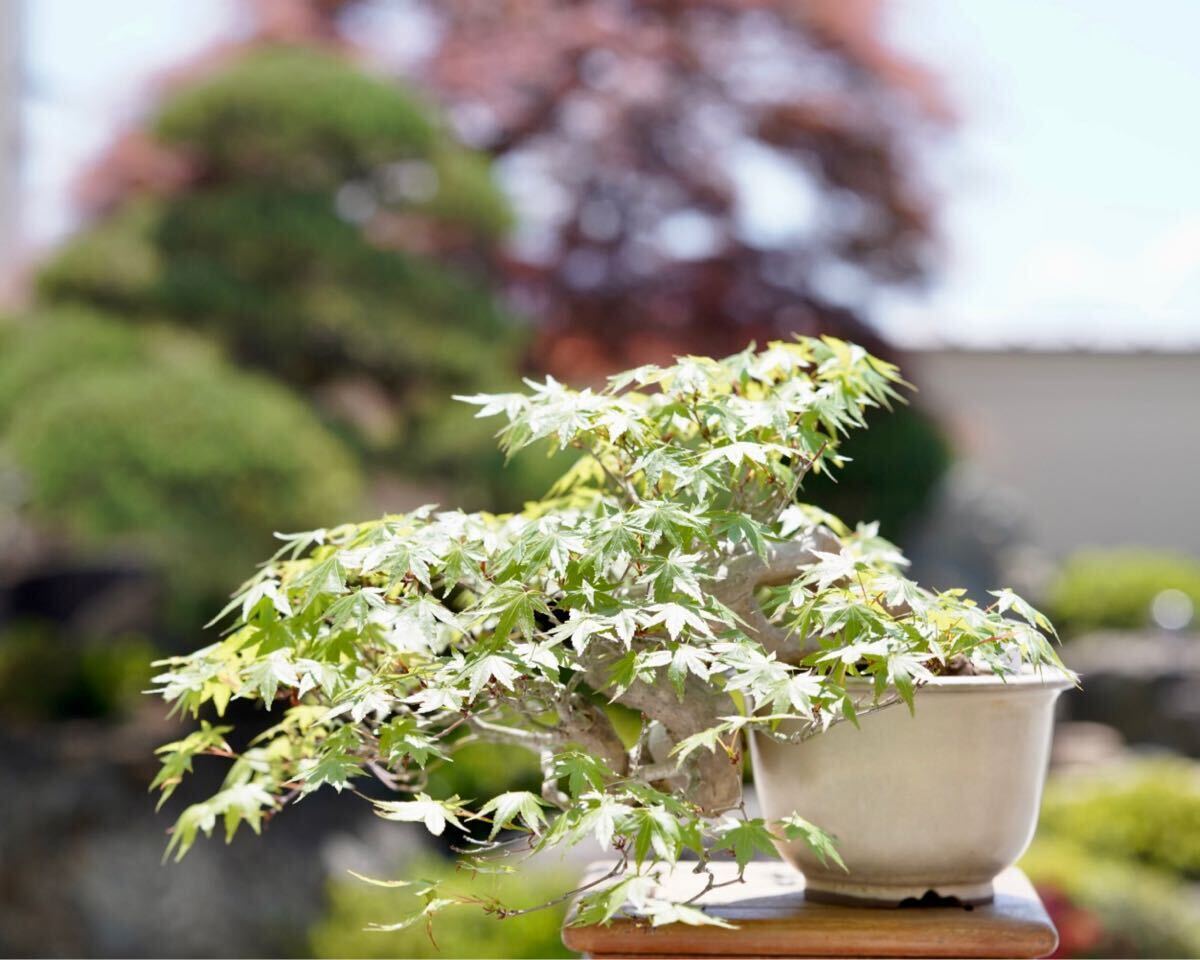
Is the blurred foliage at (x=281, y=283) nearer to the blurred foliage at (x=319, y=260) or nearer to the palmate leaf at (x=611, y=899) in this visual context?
the blurred foliage at (x=319, y=260)

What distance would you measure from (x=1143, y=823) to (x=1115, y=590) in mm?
2539

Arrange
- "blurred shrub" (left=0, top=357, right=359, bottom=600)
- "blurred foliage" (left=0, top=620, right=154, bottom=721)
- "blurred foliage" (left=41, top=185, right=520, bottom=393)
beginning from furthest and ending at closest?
"blurred foliage" (left=0, top=620, right=154, bottom=721) → "blurred foliage" (left=41, top=185, right=520, bottom=393) → "blurred shrub" (left=0, top=357, right=359, bottom=600)

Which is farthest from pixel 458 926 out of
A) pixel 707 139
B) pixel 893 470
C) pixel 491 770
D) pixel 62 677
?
pixel 707 139

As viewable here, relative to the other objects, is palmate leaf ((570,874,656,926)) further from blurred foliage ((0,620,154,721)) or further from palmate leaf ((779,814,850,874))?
blurred foliage ((0,620,154,721))

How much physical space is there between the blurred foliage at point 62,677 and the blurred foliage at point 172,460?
0.97 m

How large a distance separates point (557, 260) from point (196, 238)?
1.69 meters

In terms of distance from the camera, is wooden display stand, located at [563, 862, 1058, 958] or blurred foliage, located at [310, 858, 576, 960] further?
blurred foliage, located at [310, 858, 576, 960]

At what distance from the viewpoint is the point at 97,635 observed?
5527 mm

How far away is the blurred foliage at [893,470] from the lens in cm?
565

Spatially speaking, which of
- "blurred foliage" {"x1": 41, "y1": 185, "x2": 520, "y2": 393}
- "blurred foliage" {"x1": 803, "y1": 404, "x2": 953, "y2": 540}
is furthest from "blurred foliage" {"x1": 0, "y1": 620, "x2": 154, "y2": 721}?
"blurred foliage" {"x1": 803, "y1": 404, "x2": 953, "y2": 540}

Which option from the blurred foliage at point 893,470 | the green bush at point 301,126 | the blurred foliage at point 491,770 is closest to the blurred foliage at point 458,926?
the blurred foliage at point 491,770

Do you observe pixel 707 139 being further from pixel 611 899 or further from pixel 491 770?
pixel 611 899

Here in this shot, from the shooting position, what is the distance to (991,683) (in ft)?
3.19

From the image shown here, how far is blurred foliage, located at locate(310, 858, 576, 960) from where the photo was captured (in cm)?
293
